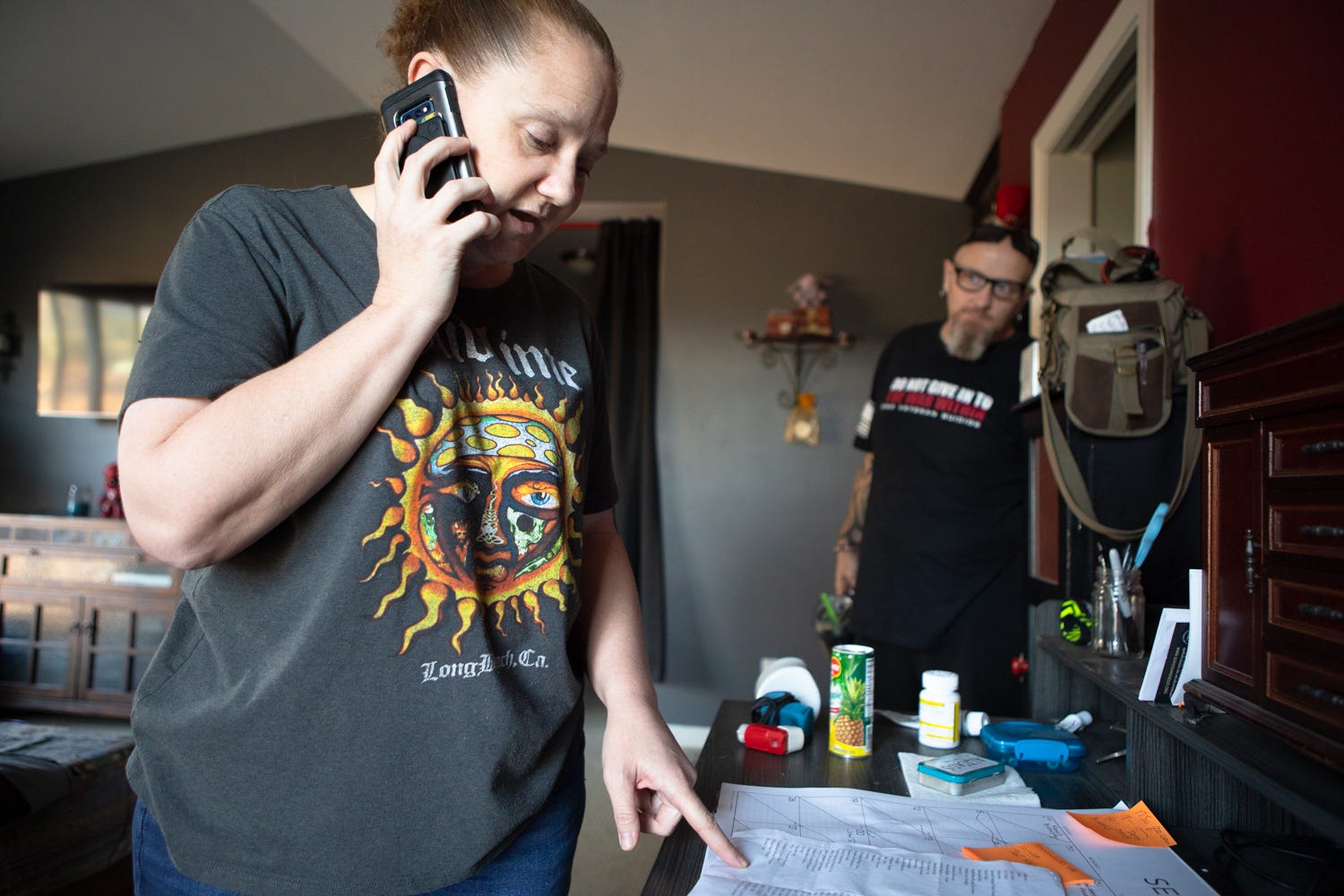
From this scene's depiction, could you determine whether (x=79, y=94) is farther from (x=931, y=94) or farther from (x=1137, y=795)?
(x=1137, y=795)

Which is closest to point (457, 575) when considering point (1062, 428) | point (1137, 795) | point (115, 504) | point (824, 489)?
point (1137, 795)

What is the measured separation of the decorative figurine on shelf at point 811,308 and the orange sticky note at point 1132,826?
3190mm

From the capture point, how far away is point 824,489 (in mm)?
4289

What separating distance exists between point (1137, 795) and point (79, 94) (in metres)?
4.57

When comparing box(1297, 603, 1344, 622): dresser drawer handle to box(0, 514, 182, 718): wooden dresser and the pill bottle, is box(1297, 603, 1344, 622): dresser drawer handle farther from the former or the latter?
box(0, 514, 182, 718): wooden dresser

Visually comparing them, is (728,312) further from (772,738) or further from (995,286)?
(772,738)

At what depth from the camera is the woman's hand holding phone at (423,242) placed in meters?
0.67

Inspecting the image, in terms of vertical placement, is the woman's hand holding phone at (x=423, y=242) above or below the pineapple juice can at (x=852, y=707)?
above

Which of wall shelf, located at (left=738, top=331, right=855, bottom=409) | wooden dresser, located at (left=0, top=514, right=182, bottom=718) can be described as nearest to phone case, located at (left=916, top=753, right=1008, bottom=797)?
wall shelf, located at (left=738, top=331, right=855, bottom=409)

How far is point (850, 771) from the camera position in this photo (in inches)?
49.7

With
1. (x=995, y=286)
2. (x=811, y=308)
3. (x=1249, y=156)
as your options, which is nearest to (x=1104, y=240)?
(x=1249, y=156)

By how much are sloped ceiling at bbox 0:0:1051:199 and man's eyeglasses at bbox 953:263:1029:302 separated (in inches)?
41.8

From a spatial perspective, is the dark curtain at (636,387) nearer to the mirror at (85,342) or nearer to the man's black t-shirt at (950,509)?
the man's black t-shirt at (950,509)

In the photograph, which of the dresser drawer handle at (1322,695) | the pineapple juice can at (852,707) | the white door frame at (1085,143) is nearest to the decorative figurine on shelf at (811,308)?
the white door frame at (1085,143)
